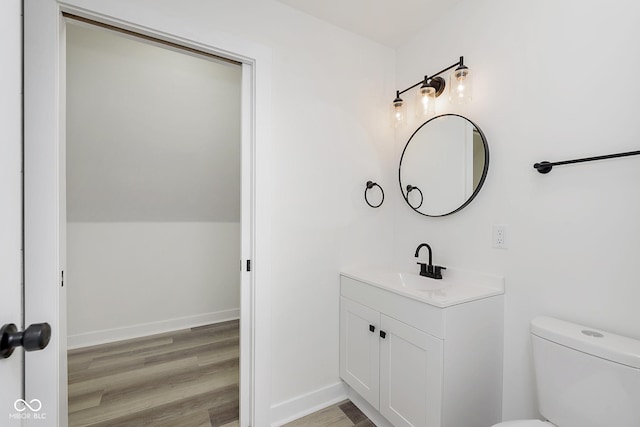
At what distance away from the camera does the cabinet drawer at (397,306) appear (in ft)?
4.14

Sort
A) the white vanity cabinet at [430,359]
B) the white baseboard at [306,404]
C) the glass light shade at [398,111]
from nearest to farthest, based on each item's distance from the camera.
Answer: the white vanity cabinet at [430,359] < the white baseboard at [306,404] < the glass light shade at [398,111]

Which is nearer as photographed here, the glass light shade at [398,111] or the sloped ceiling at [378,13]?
the sloped ceiling at [378,13]

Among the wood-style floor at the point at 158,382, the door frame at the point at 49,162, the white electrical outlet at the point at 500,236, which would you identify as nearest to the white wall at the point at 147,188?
the wood-style floor at the point at 158,382

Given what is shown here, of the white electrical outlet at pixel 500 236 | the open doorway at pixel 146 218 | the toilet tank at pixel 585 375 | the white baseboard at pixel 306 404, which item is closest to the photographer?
the toilet tank at pixel 585 375

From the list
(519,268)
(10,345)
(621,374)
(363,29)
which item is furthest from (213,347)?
(363,29)

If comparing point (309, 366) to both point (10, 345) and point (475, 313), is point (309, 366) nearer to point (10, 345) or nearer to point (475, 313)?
point (475, 313)

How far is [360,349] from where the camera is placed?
1.72 meters

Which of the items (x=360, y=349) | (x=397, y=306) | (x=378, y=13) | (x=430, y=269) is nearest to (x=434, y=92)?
(x=378, y=13)

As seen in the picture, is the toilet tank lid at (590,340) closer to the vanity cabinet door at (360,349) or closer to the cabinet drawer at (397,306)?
the cabinet drawer at (397,306)

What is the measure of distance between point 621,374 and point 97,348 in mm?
3514

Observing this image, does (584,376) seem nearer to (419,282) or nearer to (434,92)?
(419,282)

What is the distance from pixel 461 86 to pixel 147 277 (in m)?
3.16

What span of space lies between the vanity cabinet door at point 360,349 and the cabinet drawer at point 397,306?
0.18 ft

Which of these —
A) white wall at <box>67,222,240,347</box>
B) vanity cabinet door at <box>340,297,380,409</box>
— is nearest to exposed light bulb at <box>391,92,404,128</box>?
vanity cabinet door at <box>340,297,380,409</box>
